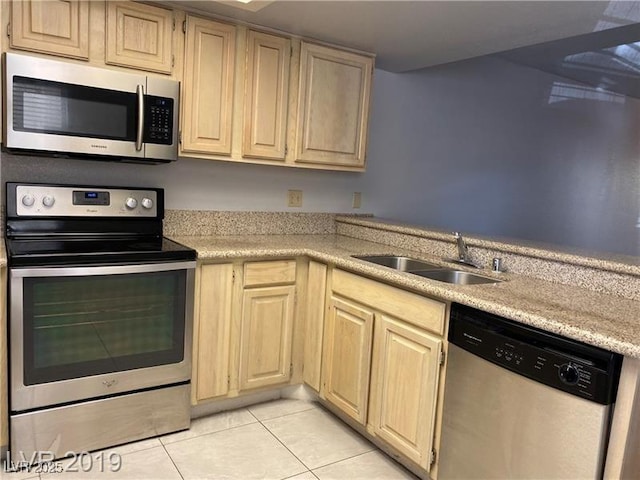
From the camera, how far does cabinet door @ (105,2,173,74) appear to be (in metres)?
2.21

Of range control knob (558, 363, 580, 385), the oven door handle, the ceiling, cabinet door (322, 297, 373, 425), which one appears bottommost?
cabinet door (322, 297, 373, 425)

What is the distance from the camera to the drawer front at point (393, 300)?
72.2 inches

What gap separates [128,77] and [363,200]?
181 cm

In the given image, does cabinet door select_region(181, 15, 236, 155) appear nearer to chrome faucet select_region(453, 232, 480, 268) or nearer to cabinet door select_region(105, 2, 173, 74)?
cabinet door select_region(105, 2, 173, 74)

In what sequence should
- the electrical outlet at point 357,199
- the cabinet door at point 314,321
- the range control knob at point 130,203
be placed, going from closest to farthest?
the range control knob at point 130,203 → the cabinet door at point 314,321 → the electrical outlet at point 357,199

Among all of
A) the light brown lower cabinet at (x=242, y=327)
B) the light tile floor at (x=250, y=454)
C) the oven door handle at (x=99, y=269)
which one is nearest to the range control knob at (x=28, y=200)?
the oven door handle at (x=99, y=269)

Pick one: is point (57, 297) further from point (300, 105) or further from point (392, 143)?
point (392, 143)

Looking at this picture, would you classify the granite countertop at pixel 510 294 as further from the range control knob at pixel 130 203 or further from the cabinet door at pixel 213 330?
the range control knob at pixel 130 203

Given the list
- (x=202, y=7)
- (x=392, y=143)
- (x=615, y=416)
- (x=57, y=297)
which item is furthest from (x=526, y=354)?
(x=392, y=143)

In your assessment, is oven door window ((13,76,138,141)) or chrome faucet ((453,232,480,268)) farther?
chrome faucet ((453,232,480,268))

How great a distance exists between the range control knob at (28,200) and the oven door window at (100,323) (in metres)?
0.48

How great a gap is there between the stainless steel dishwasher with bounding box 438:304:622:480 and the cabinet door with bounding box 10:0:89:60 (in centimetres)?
196

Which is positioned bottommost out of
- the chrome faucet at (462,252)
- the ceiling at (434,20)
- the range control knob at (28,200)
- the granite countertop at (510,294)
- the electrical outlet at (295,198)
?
the granite countertop at (510,294)

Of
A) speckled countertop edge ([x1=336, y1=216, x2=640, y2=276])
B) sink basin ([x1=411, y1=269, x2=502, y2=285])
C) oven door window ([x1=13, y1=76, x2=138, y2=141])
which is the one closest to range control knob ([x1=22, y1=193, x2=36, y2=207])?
oven door window ([x1=13, y1=76, x2=138, y2=141])
